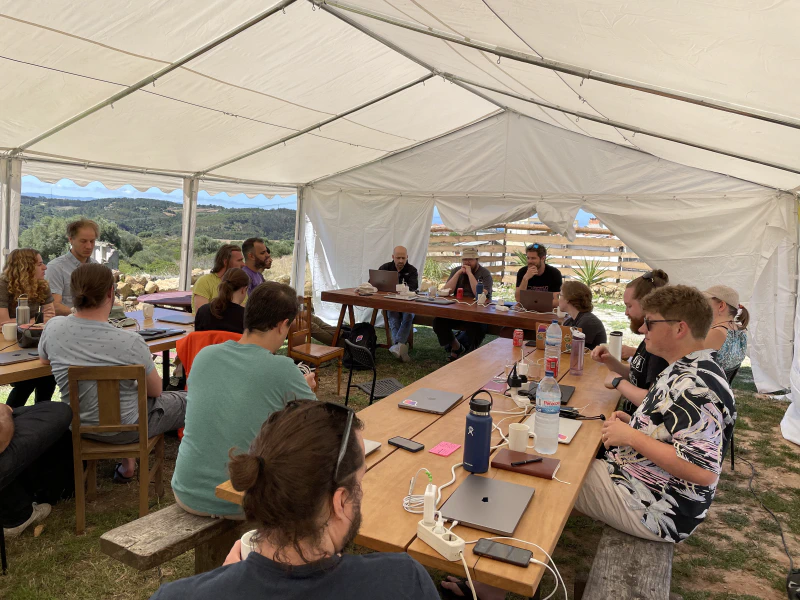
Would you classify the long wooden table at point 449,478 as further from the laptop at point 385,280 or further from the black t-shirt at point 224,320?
the laptop at point 385,280

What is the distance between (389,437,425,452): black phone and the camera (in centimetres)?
223


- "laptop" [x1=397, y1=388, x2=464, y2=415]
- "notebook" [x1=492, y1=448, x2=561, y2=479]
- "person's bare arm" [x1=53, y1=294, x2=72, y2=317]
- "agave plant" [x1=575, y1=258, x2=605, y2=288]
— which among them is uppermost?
"agave plant" [x1=575, y1=258, x2=605, y2=288]

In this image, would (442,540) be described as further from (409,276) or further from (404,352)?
(409,276)

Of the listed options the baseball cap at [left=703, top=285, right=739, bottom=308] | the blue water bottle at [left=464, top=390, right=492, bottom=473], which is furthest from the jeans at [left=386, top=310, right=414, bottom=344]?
the blue water bottle at [left=464, top=390, right=492, bottom=473]

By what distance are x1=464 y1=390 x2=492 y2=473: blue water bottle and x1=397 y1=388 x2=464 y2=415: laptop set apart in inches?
26.6

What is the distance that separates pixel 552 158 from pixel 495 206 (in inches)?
38.4

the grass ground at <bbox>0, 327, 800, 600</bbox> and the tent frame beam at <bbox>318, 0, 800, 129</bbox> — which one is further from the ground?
the tent frame beam at <bbox>318, 0, 800, 129</bbox>

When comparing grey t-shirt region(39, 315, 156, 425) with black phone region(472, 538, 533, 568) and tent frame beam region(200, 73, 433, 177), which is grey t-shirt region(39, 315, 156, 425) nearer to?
black phone region(472, 538, 533, 568)

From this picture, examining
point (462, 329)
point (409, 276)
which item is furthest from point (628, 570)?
point (409, 276)

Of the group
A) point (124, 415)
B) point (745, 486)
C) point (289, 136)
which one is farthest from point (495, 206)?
point (124, 415)

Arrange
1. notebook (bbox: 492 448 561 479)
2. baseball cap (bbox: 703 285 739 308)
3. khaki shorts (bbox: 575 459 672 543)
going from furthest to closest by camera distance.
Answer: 1. baseball cap (bbox: 703 285 739 308)
2. khaki shorts (bbox: 575 459 672 543)
3. notebook (bbox: 492 448 561 479)

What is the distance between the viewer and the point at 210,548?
7.32 ft

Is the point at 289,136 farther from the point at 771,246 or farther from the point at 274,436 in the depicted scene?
the point at 274,436

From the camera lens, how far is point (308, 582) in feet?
3.22
